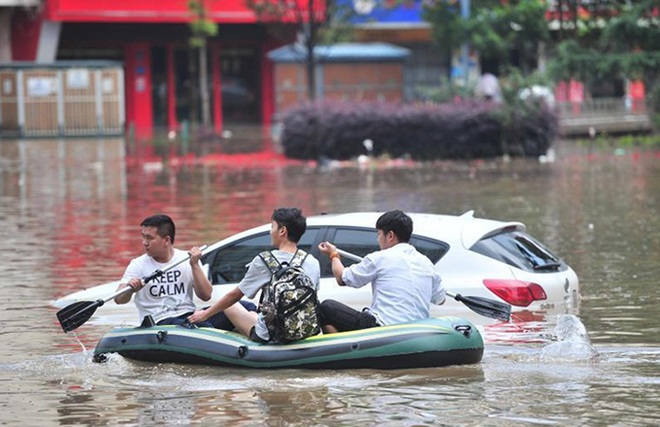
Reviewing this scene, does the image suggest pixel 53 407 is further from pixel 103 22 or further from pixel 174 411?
pixel 103 22

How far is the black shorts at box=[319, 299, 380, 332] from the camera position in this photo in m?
10.5

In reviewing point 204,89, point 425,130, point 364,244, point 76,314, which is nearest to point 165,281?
point 76,314

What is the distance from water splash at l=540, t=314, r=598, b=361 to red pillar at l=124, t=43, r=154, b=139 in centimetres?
4038

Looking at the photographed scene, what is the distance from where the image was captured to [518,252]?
12570mm

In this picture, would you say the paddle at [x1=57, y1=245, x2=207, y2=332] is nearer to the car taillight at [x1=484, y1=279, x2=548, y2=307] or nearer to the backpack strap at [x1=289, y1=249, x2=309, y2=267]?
the backpack strap at [x1=289, y1=249, x2=309, y2=267]

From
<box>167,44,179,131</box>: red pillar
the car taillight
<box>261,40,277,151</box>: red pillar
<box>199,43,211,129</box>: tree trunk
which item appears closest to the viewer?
the car taillight

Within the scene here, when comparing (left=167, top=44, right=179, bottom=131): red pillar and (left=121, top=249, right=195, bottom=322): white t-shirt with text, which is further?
(left=167, top=44, right=179, bottom=131): red pillar

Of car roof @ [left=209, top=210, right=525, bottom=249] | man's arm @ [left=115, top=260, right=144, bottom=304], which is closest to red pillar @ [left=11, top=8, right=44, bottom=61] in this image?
car roof @ [left=209, top=210, right=525, bottom=249]

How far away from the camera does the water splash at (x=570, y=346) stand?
36.1 ft

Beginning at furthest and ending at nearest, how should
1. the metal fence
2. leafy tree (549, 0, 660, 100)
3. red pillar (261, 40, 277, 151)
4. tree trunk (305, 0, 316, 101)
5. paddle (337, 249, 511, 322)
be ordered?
1. red pillar (261, 40, 277, 151)
2. the metal fence
3. tree trunk (305, 0, 316, 101)
4. leafy tree (549, 0, 660, 100)
5. paddle (337, 249, 511, 322)

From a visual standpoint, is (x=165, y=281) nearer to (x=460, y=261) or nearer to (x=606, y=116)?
(x=460, y=261)

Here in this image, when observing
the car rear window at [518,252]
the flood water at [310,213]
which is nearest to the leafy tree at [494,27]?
the flood water at [310,213]

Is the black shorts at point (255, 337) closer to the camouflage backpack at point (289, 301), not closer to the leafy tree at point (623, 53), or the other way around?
the camouflage backpack at point (289, 301)

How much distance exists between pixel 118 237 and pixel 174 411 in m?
10.6
